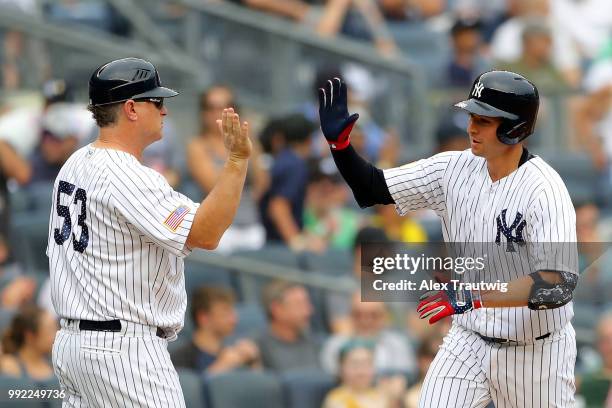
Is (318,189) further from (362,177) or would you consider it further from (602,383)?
(362,177)

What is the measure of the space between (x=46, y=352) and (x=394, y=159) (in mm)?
3595

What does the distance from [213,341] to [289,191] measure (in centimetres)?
165

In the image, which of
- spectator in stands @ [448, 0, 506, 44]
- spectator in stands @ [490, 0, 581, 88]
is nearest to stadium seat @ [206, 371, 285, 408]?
spectator in stands @ [490, 0, 581, 88]

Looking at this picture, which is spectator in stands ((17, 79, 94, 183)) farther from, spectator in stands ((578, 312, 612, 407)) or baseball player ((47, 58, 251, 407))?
baseball player ((47, 58, 251, 407))

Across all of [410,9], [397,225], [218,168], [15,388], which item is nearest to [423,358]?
[397,225]

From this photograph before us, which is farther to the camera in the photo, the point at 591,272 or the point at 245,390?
the point at 591,272

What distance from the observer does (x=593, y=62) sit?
1128cm

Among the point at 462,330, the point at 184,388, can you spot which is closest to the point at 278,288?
the point at 184,388

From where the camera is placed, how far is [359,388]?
7.30 metres

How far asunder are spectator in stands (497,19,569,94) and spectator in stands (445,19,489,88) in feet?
0.77

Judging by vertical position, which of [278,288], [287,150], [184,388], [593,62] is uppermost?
[593,62]

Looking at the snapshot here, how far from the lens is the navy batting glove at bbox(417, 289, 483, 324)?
15.6ft

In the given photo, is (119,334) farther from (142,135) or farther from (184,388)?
(184,388)

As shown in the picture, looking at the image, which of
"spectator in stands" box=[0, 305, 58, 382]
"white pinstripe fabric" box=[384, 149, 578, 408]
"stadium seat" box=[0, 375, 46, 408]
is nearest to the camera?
"white pinstripe fabric" box=[384, 149, 578, 408]
